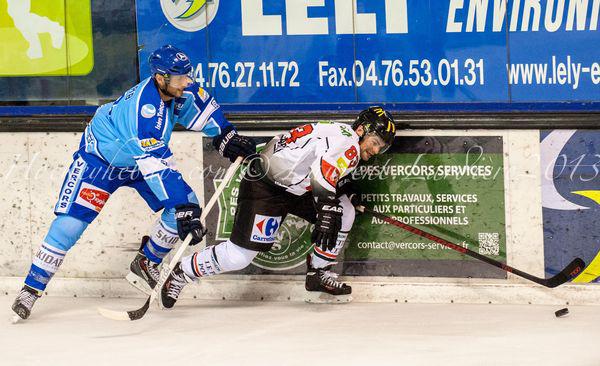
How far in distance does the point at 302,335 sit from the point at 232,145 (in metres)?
1.10

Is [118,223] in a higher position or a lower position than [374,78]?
lower

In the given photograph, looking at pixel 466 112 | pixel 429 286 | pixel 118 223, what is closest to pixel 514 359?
pixel 429 286

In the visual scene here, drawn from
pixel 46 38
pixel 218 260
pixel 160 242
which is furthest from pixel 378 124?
pixel 46 38

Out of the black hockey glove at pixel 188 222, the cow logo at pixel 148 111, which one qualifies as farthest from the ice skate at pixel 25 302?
the cow logo at pixel 148 111

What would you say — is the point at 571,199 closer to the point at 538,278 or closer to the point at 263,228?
the point at 538,278

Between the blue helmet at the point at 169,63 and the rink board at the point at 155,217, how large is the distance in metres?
0.79

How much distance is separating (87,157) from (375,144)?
1.44 m

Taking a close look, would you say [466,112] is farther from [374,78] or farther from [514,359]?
[514,359]

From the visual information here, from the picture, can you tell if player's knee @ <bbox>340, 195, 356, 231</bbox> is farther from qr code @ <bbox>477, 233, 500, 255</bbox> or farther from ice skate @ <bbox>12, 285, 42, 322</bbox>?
ice skate @ <bbox>12, 285, 42, 322</bbox>

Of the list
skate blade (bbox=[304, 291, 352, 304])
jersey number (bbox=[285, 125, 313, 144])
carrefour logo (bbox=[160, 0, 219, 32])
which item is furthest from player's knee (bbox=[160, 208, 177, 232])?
carrefour logo (bbox=[160, 0, 219, 32])

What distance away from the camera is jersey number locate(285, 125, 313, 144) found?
18.4ft

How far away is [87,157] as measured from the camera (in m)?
5.60

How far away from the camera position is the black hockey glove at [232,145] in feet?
18.7

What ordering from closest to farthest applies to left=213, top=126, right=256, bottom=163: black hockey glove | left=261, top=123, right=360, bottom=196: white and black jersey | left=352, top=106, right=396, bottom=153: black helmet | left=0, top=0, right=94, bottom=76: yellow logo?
left=261, top=123, right=360, bottom=196: white and black jersey → left=352, top=106, right=396, bottom=153: black helmet → left=213, top=126, right=256, bottom=163: black hockey glove → left=0, top=0, right=94, bottom=76: yellow logo
